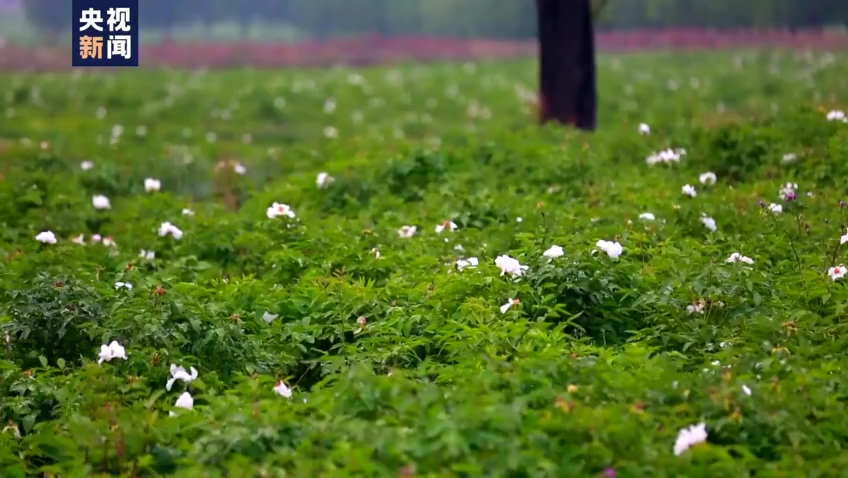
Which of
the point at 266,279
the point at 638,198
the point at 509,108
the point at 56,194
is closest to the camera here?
the point at 266,279

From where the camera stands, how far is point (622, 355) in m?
3.66

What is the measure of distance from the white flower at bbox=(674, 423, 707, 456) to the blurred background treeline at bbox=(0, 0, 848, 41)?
19.6m

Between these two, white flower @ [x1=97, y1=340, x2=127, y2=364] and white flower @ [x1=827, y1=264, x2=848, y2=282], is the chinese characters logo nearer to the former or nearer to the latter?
white flower @ [x1=97, y1=340, x2=127, y2=364]

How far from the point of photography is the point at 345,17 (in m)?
27.2

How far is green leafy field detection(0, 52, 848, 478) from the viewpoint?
2.97 metres

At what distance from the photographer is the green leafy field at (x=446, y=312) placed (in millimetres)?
2973

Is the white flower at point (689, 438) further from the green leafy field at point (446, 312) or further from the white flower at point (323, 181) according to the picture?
the white flower at point (323, 181)

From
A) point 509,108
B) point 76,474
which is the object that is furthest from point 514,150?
point 509,108

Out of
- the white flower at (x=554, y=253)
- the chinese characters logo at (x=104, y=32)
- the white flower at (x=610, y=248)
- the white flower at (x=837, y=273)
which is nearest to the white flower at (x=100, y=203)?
the chinese characters logo at (x=104, y=32)

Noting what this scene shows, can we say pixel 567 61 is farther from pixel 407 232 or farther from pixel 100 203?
pixel 100 203

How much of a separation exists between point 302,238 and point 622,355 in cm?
242

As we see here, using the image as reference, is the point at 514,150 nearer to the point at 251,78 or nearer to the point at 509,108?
the point at 509,108

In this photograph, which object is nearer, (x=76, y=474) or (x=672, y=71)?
(x=76, y=474)

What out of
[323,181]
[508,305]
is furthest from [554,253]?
[323,181]
